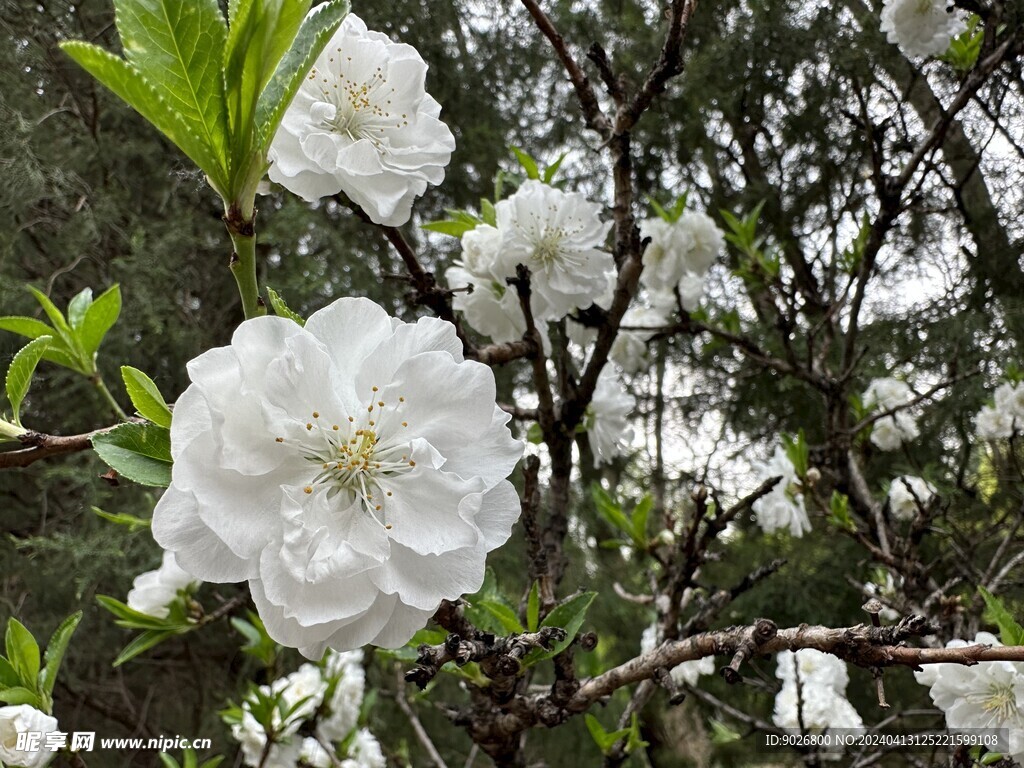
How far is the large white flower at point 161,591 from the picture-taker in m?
1.13

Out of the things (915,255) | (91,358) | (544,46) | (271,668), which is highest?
(544,46)

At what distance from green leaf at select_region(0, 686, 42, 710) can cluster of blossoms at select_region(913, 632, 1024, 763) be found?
1.05 m

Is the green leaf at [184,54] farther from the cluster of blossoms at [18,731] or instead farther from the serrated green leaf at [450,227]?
the cluster of blossoms at [18,731]

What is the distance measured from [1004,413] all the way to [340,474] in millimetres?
2091

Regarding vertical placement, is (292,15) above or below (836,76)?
below

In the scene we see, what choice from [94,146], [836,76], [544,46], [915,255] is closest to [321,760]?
[94,146]

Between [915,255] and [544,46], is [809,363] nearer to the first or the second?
[915,255]

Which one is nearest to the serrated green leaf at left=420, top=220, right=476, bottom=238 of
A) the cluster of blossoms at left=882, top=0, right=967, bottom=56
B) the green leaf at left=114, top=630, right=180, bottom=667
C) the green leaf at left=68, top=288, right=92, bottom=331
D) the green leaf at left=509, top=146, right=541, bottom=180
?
the green leaf at left=509, top=146, right=541, bottom=180

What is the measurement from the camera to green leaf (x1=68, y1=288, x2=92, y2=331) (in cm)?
83

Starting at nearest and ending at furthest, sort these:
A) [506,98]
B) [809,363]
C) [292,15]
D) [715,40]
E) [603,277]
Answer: [292,15]
[603,277]
[809,363]
[715,40]
[506,98]

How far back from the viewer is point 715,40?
2828mm

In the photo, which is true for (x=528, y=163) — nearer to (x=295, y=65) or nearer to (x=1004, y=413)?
(x=295, y=65)

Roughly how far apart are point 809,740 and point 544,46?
3.40 meters

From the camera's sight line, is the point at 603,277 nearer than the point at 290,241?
Yes
